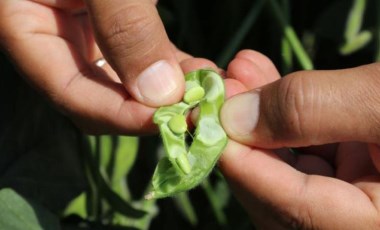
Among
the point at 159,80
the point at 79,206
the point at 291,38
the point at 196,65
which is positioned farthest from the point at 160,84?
the point at 79,206

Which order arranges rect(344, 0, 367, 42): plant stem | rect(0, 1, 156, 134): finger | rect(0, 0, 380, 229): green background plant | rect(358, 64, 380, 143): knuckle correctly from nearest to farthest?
1. rect(358, 64, 380, 143): knuckle
2. rect(0, 1, 156, 134): finger
3. rect(0, 0, 380, 229): green background plant
4. rect(344, 0, 367, 42): plant stem

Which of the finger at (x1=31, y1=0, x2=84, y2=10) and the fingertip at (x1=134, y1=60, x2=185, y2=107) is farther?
the finger at (x1=31, y1=0, x2=84, y2=10)

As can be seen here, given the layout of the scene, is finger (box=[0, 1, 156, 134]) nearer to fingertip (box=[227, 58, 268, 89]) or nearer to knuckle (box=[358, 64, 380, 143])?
fingertip (box=[227, 58, 268, 89])

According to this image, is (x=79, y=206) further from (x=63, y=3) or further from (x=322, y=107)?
(x=322, y=107)

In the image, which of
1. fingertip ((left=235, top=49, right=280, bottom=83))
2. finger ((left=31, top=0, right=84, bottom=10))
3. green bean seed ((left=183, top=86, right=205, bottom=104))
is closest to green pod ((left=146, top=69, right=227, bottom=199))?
green bean seed ((left=183, top=86, right=205, bottom=104))

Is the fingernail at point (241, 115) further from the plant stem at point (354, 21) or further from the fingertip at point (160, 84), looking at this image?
the plant stem at point (354, 21)

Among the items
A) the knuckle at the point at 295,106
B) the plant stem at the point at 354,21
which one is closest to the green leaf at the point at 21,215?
the knuckle at the point at 295,106
